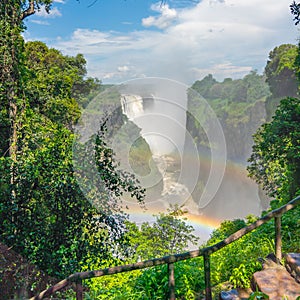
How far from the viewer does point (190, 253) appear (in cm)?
191

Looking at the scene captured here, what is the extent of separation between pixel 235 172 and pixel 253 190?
10.9 ft

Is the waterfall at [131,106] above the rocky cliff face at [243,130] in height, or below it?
below

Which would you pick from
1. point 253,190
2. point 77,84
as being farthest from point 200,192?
point 77,84

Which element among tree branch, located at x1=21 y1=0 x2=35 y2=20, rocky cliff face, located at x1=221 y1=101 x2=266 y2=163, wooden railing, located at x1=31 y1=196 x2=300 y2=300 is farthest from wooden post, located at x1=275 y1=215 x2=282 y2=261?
rocky cliff face, located at x1=221 y1=101 x2=266 y2=163

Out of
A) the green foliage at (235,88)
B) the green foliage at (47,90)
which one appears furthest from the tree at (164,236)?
the green foliage at (235,88)

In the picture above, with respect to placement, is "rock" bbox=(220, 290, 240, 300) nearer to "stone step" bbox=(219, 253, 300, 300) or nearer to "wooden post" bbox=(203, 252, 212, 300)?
"stone step" bbox=(219, 253, 300, 300)

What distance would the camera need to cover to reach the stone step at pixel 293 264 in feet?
7.56

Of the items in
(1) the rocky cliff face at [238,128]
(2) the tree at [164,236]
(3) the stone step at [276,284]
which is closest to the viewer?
(3) the stone step at [276,284]

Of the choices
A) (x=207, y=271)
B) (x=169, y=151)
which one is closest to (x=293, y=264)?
(x=207, y=271)

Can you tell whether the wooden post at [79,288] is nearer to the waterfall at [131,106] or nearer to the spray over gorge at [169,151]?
the spray over gorge at [169,151]

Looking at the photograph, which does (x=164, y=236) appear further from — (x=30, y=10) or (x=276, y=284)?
(x=276, y=284)

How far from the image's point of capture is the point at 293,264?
2381 mm

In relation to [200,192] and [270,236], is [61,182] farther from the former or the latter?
[200,192]

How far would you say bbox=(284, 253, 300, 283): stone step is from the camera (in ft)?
7.56
